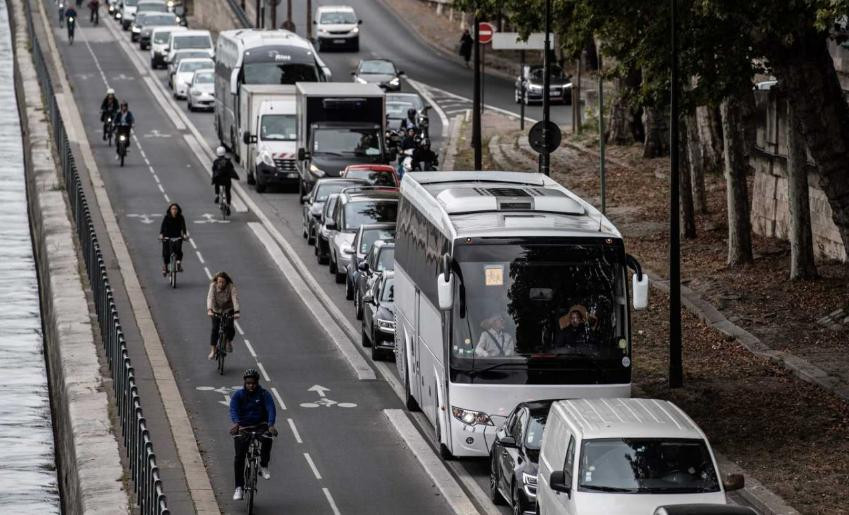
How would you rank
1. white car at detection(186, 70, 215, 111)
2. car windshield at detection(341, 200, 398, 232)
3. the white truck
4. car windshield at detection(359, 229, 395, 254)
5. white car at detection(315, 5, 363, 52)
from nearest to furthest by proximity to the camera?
car windshield at detection(359, 229, 395, 254)
car windshield at detection(341, 200, 398, 232)
the white truck
white car at detection(186, 70, 215, 111)
white car at detection(315, 5, 363, 52)

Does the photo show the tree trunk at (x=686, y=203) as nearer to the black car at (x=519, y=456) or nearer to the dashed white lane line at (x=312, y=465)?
the dashed white lane line at (x=312, y=465)

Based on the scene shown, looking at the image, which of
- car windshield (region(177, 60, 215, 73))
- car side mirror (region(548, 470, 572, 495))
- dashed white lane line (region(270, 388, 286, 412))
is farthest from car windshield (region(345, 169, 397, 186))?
car windshield (region(177, 60, 215, 73))

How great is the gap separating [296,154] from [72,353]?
75.2 feet

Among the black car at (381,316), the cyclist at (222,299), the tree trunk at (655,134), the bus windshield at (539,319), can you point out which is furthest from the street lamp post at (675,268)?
the tree trunk at (655,134)

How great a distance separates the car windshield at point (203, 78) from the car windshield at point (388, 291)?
38185 mm

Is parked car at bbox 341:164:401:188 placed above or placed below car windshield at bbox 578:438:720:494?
above

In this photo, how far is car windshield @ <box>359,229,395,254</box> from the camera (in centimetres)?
3238

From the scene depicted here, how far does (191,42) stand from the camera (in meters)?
73.7

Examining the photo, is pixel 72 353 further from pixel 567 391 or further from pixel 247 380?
pixel 567 391

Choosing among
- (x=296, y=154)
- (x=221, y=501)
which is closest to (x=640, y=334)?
(x=221, y=501)

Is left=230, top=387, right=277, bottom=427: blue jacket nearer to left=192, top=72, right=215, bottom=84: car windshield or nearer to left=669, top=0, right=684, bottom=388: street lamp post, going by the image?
left=669, top=0, right=684, bottom=388: street lamp post

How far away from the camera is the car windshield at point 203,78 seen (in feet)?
212

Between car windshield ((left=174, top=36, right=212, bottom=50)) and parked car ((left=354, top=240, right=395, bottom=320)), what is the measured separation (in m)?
44.2

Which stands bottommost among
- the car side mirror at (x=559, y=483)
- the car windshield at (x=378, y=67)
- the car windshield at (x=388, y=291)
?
the car side mirror at (x=559, y=483)
